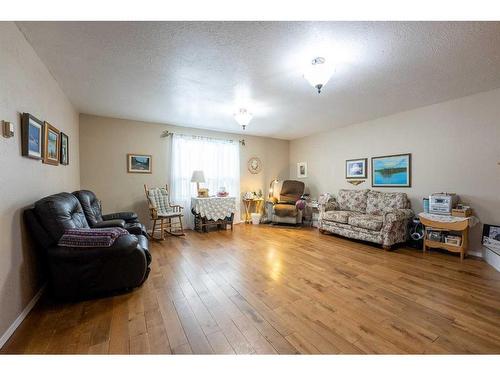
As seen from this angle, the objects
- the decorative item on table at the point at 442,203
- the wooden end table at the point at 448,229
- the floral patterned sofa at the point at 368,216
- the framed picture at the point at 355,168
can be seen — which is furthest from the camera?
the framed picture at the point at 355,168

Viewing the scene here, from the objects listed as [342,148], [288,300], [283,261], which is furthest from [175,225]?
[342,148]

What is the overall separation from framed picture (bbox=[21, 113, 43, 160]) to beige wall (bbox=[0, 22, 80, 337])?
37mm

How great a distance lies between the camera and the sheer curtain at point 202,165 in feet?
15.6

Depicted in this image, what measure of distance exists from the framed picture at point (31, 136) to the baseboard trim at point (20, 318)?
1.23 m

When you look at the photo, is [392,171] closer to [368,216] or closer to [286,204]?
[368,216]

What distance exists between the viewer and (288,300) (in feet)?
6.45

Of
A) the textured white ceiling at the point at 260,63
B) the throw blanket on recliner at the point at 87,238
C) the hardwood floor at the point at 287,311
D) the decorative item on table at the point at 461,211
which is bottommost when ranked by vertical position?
the hardwood floor at the point at 287,311

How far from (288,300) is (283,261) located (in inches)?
38.6

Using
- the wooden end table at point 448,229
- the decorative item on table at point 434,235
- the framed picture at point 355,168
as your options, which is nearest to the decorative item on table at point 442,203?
the wooden end table at point 448,229

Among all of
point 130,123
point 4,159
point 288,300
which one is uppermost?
point 130,123

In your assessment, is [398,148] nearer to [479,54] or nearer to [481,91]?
[481,91]

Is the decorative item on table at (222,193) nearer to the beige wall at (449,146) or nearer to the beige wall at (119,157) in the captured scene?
the beige wall at (119,157)

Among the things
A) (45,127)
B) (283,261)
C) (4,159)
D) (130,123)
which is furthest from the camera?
(130,123)

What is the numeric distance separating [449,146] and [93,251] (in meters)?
4.81
